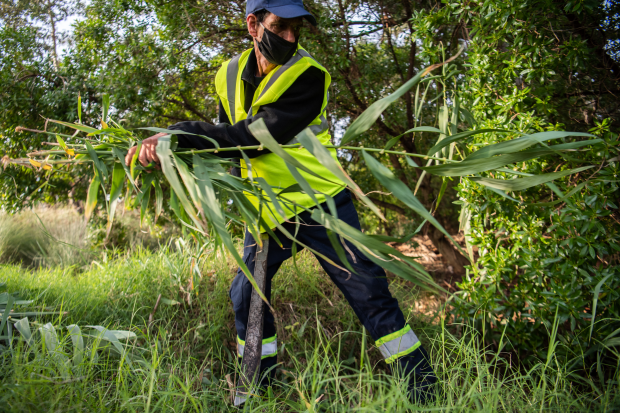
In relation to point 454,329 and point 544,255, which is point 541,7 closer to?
point 544,255

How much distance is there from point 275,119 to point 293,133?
0.45 ft

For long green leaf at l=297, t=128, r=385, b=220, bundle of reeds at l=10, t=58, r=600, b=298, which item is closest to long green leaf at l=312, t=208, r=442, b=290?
bundle of reeds at l=10, t=58, r=600, b=298

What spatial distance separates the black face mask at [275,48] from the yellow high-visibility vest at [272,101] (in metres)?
0.04

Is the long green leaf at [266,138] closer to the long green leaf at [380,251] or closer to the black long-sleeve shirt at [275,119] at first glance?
the long green leaf at [380,251]

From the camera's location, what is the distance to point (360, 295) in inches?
60.9

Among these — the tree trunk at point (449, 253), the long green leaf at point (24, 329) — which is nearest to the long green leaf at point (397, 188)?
the long green leaf at point (24, 329)

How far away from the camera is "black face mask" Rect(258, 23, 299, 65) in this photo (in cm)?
158

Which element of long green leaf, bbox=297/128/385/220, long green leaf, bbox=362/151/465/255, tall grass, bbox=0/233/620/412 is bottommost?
tall grass, bbox=0/233/620/412

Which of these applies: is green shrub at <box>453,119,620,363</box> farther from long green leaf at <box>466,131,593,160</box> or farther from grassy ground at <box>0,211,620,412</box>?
long green leaf at <box>466,131,593,160</box>

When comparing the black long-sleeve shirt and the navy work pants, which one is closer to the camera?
the black long-sleeve shirt

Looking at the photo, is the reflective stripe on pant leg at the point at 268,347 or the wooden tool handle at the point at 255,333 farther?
the reflective stripe on pant leg at the point at 268,347

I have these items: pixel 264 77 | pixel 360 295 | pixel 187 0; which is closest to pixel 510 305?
pixel 360 295

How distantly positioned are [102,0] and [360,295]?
11.6ft

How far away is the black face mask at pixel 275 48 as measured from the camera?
1.58 meters
